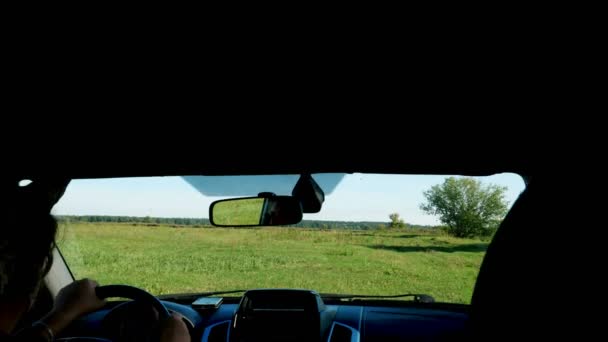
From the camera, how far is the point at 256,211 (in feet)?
9.84

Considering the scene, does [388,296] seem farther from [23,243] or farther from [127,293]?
[23,243]

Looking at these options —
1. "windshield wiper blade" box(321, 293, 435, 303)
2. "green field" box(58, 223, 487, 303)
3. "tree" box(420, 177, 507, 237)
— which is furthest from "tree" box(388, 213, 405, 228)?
"windshield wiper blade" box(321, 293, 435, 303)

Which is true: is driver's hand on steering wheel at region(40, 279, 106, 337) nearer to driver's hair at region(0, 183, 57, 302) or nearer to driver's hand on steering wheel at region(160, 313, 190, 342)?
driver's hair at region(0, 183, 57, 302)

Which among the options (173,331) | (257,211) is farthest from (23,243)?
(257,211)

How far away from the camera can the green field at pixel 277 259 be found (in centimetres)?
1151

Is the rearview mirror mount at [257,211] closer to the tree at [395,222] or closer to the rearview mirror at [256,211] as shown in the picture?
the rearview mirror at [256,211]

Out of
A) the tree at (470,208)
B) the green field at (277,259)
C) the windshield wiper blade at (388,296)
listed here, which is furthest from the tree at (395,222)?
the windshield wiper blade at (388,296)

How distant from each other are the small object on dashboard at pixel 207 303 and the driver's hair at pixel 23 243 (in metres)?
1.49

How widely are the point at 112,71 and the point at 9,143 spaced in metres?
1.26

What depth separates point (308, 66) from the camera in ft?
9.14

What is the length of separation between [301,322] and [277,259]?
62.3ft

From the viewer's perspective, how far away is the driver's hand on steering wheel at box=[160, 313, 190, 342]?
230 centimetres

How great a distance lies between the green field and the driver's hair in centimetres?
180

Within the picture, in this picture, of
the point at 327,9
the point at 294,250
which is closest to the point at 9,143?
the point at 327,9
